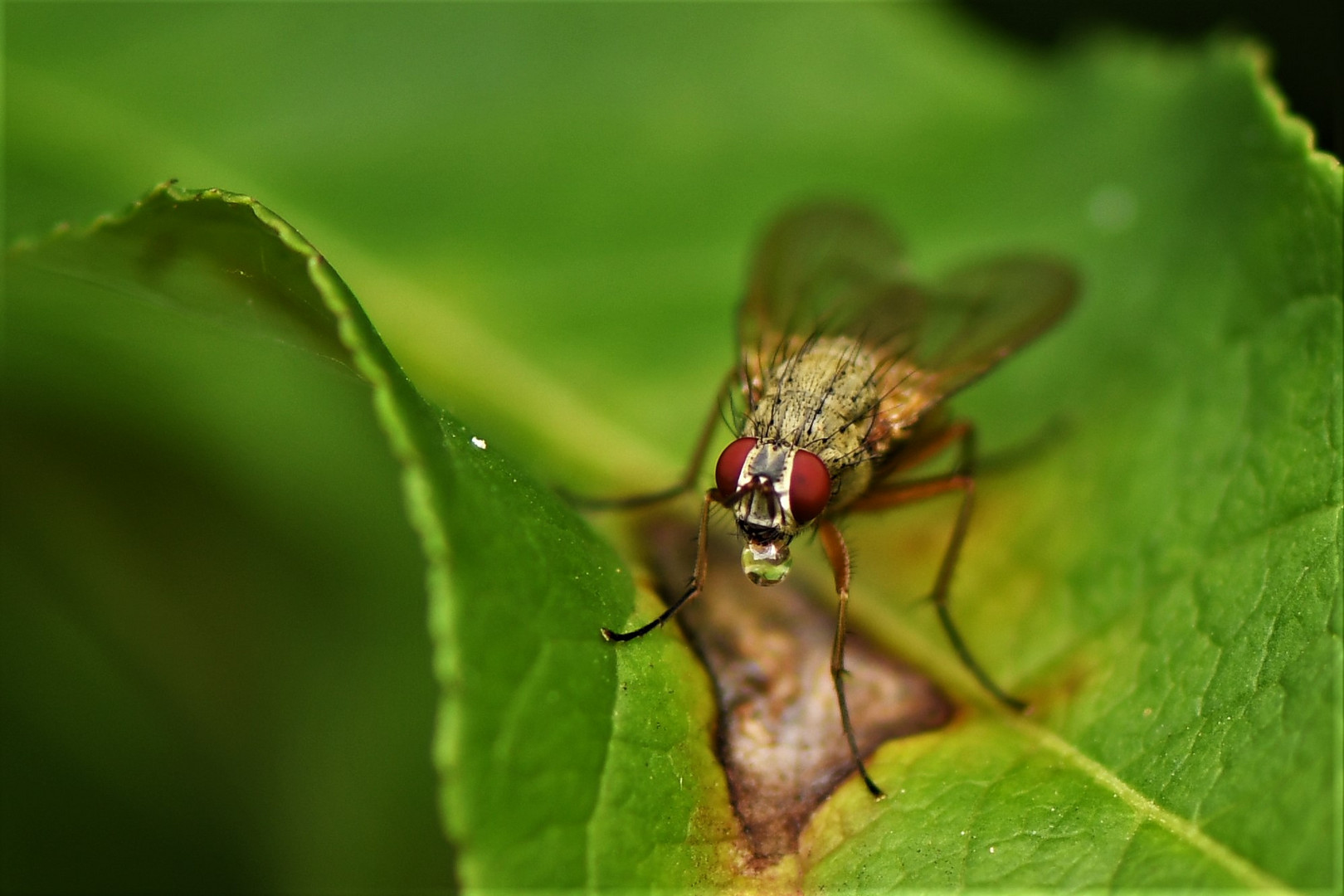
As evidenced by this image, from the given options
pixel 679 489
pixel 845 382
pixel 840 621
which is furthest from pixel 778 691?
pixel 845 382

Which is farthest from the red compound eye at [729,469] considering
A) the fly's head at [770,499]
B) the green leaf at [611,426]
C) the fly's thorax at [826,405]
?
the green leaf at [611,426]

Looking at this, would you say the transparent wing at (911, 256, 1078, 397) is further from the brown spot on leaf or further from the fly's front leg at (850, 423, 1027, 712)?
the brown spot on leaf

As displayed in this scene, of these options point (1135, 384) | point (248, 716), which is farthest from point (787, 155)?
point (248, 716)

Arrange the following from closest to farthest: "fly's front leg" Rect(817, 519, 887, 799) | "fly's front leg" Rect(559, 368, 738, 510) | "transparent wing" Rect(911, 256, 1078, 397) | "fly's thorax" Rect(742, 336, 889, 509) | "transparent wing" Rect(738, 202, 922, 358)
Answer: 1. "fly's front leg" Rect(817, 519, 887, 799)
2. "fly's thorax" Rect(742, 336, 889, 509)
3. "fly's front leg" Rect(559, 368, 738, 510)
4. "transparent wing" Rect(911, 256, 1078, 397)
5. "transparent wing" Rect(738, 202, 922, 358)

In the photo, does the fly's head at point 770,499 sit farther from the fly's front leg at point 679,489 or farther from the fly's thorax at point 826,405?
the fly's front leg at point 679,489

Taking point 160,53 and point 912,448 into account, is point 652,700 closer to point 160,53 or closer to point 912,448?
point 912,448

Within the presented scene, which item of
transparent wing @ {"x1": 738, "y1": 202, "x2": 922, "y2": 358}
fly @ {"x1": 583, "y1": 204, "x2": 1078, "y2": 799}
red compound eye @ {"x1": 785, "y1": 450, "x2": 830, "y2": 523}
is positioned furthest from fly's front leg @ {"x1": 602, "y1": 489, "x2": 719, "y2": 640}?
transparent wing @ {"x1": 738, "y1": 202, "x2": 922, "y2": 358}
